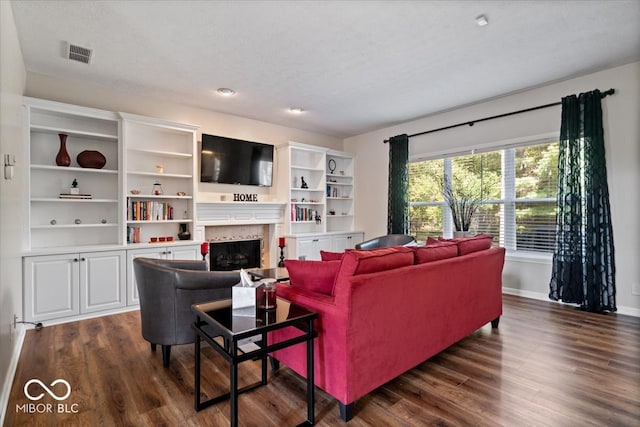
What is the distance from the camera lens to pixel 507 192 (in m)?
4.52

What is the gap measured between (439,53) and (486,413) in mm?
3058

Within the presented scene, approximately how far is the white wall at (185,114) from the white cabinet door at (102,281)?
1.57m

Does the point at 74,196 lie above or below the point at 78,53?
below

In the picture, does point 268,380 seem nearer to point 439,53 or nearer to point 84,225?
point 84,225

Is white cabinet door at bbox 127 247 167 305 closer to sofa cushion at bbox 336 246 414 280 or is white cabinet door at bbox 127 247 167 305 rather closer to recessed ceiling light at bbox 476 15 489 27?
sofa cushion at bbox 336 246 414 280

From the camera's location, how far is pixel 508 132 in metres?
4.41

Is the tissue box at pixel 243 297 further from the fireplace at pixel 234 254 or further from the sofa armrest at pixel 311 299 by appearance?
the fireplace at pixel 234 254

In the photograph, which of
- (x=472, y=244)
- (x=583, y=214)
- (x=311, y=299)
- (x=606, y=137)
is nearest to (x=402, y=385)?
(x=311, y=299)

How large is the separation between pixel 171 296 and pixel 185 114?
126 inches

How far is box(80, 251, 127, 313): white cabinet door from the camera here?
11.5 feet

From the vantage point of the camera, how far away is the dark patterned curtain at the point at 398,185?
5.59m

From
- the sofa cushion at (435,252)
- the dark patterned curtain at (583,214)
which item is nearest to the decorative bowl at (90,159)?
the sofa cushion at (435,252)

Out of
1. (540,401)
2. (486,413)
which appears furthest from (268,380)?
(540,401)

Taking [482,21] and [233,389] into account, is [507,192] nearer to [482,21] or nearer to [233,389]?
[482,21]
